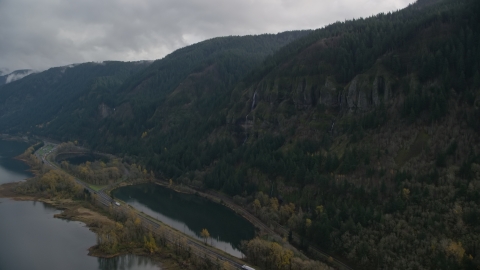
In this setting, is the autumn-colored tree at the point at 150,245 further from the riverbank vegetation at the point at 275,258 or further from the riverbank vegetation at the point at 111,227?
the riverbank vegetation at the point at 275,258

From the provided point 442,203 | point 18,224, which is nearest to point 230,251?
point 442,203

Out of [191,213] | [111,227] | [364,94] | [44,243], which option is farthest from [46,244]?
[364,94]

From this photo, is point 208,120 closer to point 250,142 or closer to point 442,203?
point 250,142

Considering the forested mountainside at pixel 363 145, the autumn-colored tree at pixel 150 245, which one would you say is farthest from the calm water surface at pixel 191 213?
the autumn-colored tree at pixel 150 245

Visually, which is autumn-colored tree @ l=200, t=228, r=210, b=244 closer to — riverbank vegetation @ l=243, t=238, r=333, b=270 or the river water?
riverbank vegetation @ l=243, t=238, r=333, b=270

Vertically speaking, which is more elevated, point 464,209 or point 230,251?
point 464,209

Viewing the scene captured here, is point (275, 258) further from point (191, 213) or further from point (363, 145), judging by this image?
point (191, 213)
